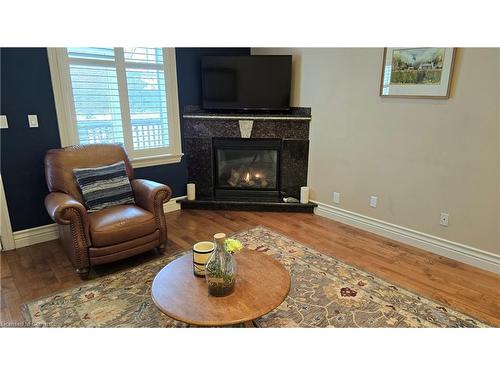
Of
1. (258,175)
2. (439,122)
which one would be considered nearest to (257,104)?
(258,175)

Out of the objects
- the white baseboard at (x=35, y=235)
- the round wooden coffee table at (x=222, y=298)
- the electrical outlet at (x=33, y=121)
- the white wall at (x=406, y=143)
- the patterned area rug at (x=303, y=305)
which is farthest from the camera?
the white baseboard at (x=35, y=235)

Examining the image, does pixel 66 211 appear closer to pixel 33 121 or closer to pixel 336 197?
pixel 33 121

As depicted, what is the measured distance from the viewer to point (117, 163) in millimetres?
2967

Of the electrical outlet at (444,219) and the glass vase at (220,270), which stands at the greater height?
the glass vase at (220,270)

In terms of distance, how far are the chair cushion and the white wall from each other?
7.01 feet

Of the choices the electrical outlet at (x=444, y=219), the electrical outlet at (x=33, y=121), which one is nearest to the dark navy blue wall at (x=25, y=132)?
the electrical outlet at (x=33, y=121)

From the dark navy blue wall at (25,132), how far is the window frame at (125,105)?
0.06m

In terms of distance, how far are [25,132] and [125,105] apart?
3.19 feet

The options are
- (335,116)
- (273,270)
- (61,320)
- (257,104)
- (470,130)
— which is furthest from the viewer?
(257,104)

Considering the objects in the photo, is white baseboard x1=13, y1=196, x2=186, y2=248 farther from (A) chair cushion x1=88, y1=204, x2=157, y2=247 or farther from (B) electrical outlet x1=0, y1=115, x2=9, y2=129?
(B) electrical outlet x1=0, y1=115, x2=9, y2=129

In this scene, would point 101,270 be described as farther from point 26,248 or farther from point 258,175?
point 258,175

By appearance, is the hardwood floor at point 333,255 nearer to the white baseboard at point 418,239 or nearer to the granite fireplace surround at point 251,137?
the white baseboard at point 418,239

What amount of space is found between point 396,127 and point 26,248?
3.73 metres

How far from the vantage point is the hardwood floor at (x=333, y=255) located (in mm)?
2209
